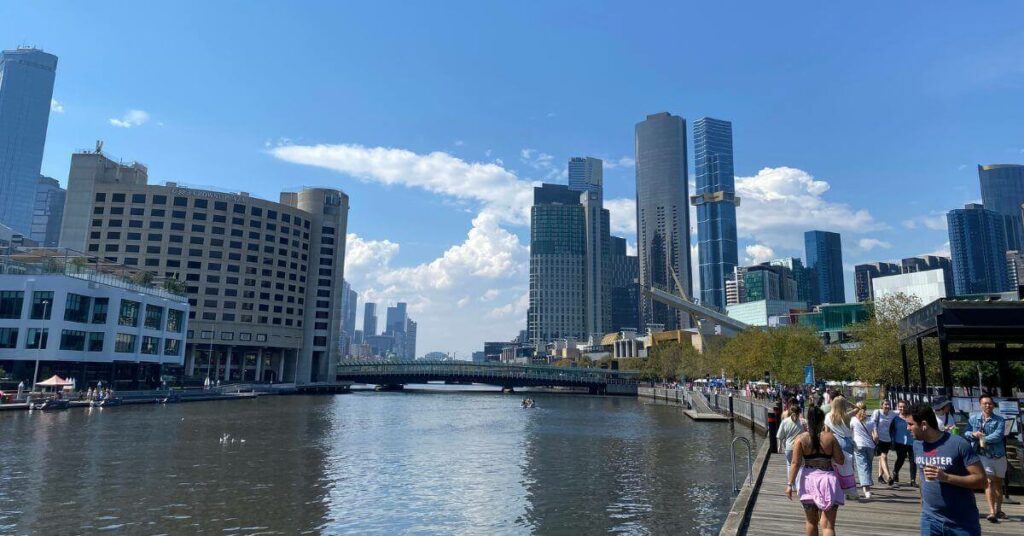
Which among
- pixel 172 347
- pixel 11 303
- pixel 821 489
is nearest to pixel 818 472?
pixel 821 489

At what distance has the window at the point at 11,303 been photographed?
76.2 m

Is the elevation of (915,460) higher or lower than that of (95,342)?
lower

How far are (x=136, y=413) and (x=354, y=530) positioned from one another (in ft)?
173

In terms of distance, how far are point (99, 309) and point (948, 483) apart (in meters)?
98.1

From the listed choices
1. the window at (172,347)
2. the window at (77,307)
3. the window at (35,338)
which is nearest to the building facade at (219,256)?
the window at (172,347)

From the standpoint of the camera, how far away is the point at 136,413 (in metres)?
60.0

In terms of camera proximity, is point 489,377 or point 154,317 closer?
point 154,317

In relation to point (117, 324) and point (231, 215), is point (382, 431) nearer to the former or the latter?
point (117, 324)

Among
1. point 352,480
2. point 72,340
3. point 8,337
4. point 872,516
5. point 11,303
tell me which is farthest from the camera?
point 72,340

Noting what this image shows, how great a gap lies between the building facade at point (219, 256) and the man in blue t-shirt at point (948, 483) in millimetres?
142470

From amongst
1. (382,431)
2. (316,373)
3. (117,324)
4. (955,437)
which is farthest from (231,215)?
(955,437)

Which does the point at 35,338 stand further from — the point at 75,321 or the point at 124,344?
the point at 124,344

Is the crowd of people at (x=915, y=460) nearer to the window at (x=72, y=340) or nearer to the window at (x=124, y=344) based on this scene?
the window at (x=72, y=340)

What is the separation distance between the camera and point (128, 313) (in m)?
88.6
